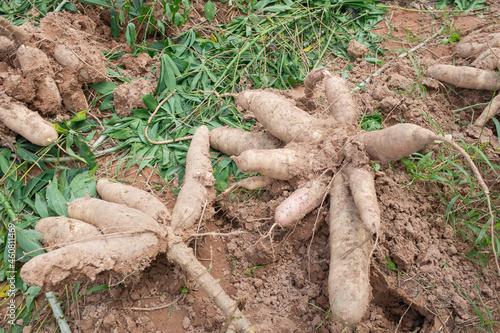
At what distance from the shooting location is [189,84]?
3234mm

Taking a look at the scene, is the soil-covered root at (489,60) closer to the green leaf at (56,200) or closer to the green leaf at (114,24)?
the green leaf at (114,24)

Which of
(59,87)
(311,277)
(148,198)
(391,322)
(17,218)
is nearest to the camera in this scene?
(391,322)

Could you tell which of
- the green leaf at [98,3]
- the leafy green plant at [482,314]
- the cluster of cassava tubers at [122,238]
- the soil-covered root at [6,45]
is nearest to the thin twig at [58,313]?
the cluster of cassava tubers at [122,238]

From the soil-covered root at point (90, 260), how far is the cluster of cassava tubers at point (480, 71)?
256 cm

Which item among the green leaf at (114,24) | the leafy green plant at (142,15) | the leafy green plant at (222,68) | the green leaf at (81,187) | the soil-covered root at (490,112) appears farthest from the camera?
the green leaf at (114,24)

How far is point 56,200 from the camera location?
2.45m

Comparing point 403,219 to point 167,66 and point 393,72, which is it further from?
point 167,66

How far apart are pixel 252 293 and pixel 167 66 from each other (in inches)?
81.2

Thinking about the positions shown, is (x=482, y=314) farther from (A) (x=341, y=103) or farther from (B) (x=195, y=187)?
(B) (x=195, y=187)

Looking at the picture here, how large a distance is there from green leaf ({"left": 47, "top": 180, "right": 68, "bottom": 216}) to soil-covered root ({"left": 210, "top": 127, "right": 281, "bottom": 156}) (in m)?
1.16

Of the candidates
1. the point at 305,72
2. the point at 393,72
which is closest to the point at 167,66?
the point at 305,72

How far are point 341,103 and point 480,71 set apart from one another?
4.19 feet

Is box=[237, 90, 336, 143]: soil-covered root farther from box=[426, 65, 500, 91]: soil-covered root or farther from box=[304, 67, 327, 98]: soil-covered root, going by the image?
box=[426, 65, 500, 91]: soil-covered root

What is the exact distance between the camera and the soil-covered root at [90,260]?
176 cm
